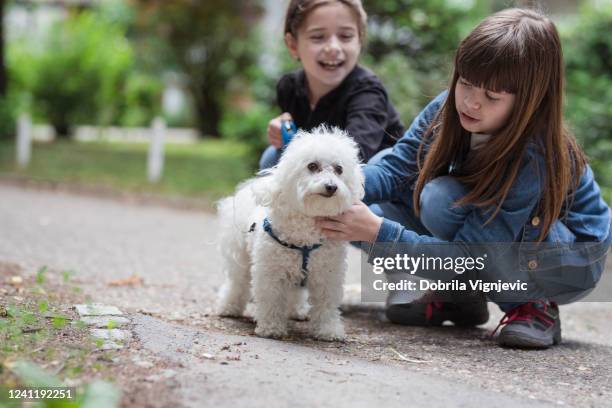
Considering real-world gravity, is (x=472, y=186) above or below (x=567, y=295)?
above

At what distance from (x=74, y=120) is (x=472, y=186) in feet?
50.2

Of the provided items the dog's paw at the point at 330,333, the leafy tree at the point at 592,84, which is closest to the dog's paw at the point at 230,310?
the dog's paw at the point at 330,333

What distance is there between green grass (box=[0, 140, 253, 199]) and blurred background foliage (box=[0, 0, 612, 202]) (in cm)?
66

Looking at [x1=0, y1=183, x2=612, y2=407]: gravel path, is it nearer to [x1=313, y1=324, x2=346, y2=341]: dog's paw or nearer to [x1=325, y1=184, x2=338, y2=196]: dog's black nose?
[x1=313, y1=324, x2=346, y2=341]: dog's paw

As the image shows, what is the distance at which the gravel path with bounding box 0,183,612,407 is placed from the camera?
91.4 inches

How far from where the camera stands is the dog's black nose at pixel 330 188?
2830mm

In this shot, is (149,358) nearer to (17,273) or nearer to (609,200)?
(17,273)

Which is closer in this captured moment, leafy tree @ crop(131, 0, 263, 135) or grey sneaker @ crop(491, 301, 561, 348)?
grey sneaker @ crop(491, 301, 561, 348)

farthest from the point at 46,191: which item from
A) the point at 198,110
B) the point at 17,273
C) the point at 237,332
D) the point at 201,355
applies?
the point at 198,110

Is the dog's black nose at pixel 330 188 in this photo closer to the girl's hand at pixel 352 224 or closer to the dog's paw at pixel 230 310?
the girl's hand at pixel 352 224

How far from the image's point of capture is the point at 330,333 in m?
3.20

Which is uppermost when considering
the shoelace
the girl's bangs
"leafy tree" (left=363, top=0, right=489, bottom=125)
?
"leafy tree" (left=363, top=0, right=489, bottom=125)

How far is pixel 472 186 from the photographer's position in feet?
10.8

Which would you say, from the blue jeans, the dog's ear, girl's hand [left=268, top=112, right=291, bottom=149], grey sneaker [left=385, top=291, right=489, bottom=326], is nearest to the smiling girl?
girl's hand [left=268, top=112, right=291, bottom=149]
